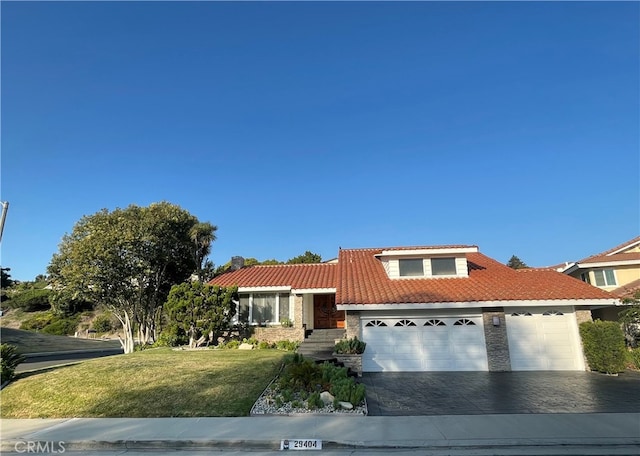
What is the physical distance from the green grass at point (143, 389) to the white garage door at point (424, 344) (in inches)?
152

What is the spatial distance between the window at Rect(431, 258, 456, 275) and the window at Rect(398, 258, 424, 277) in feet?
1.84

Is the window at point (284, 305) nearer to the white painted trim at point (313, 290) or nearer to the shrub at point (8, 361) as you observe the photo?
the white painted trim at point (313, 290)

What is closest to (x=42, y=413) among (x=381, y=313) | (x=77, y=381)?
(x=77, y=381)

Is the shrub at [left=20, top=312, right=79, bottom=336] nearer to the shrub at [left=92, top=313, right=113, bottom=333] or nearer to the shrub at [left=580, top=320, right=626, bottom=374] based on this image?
A: the shrub at [left=92, top=313, right=113, bottom=333]

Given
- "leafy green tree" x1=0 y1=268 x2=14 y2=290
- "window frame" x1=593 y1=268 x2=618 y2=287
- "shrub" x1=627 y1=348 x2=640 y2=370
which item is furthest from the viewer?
"leafy green tree" x1=0 y1=268 x2=14 y2=290

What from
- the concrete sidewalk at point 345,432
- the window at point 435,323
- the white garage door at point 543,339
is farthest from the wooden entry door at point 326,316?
the concrete sidewalk at point 345,432

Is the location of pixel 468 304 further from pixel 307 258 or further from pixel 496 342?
pixel 307 258

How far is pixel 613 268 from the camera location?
20.7m

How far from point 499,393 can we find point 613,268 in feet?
53.9

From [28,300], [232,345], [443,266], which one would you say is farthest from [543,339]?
[28,300]

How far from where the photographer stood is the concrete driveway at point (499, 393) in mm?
8281

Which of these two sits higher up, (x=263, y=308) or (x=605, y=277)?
(x=605, y=277)

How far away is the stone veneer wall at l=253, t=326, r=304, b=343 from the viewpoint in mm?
17469

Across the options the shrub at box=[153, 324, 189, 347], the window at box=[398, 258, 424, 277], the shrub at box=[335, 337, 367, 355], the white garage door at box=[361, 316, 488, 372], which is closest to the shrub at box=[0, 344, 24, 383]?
the shrub at box=[153, 324, 189, 347]
